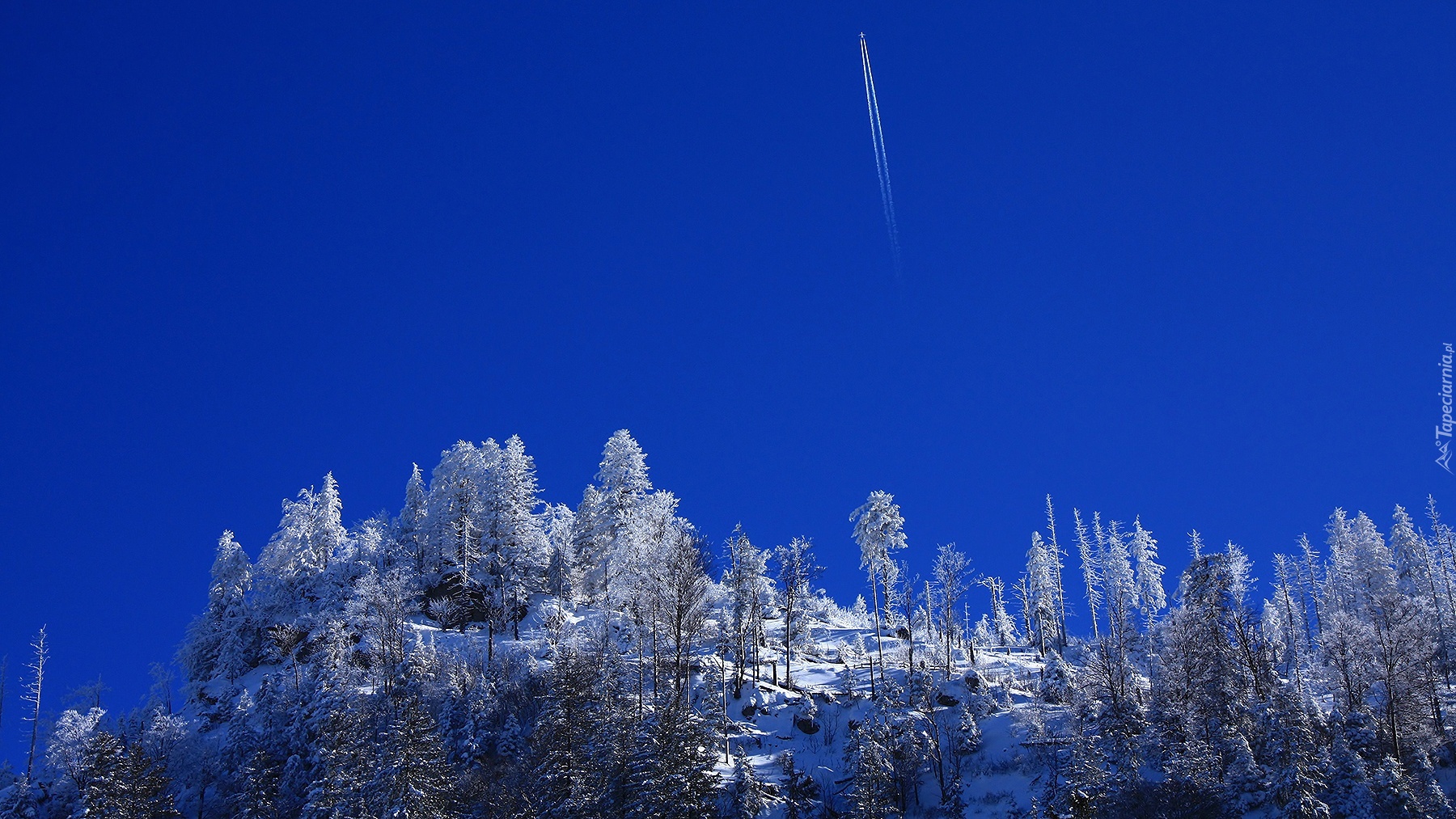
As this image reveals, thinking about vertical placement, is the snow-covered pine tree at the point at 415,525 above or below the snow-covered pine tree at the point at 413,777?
above

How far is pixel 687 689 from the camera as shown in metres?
55.6

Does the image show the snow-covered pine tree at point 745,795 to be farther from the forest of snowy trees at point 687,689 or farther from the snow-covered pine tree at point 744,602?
the snow-covered pine tree at point 744,602

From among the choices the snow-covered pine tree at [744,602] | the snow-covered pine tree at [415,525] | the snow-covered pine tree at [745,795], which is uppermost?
the snow-covered pine tree at [415,525]

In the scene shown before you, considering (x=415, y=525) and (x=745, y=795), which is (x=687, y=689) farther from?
(x=415, y=525)

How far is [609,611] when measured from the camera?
67.0 meters

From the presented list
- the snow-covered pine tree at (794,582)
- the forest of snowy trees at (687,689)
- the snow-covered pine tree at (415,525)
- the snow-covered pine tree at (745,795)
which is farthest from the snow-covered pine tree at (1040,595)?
the snow-covered pine tree at (415,525)

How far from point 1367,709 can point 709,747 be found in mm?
35600

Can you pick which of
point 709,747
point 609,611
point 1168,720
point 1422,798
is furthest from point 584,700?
point 1422,798

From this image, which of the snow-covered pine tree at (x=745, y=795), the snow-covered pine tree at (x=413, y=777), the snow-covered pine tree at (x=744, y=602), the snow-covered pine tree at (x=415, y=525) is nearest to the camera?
the snow-covered pine tree at (x=413, y=777)

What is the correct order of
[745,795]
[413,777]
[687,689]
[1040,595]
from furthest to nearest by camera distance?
[1040,595] → [687,689] → [745,795] → [413,777]

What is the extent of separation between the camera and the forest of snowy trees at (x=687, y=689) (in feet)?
139

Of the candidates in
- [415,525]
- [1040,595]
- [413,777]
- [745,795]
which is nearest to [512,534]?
[415,525]

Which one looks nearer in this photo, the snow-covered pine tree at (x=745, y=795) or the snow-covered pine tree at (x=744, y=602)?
the snow-covered pine tree at (x=745, y=795)

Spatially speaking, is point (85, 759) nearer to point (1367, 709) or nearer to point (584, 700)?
point (584, 700)
